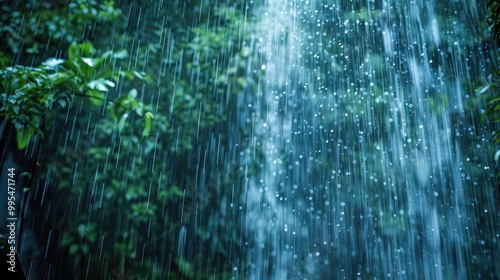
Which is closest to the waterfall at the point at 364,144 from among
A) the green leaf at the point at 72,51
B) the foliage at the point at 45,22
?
the foliage at the point at 45,22

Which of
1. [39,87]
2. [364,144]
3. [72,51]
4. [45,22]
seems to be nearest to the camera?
[39,87]

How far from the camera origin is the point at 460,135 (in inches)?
195

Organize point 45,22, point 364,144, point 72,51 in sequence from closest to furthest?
point 72,51
point 45,22
point 364,144

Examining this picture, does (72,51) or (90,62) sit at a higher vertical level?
(72,51)

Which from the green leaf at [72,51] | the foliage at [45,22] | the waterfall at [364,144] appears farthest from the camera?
the waterfall at [364,144]

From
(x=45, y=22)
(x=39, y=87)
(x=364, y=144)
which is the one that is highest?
(x=45, y=22)

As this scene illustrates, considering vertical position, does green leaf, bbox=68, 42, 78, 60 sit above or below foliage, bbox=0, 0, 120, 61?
below

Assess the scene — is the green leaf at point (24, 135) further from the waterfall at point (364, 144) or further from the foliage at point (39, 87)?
the waterfall at point (364, 144)

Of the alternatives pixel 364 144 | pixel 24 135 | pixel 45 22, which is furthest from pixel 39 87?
pixel 364 144

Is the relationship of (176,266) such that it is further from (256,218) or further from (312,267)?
A: (312,267)

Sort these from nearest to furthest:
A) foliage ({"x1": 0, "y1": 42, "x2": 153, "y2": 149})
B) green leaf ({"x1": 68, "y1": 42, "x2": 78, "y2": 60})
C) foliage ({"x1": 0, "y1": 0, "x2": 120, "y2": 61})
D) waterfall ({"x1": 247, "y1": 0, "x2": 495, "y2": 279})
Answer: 1. foliage ({"x1": 0, "y1": 42, "x2": 153, "y2": 149})
2. green leaf ({"x1": 68, "y1": 42, "x2": 78, "y2": 60})
3. foliage ({"x1": 0, "y1": 0, "x2": 120, "y2": 61})
4. waterfall ({"x1": 247, "y1": 0, "x2": 495, "y2": 279})

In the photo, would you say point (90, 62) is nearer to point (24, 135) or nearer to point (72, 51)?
point (72, 51)

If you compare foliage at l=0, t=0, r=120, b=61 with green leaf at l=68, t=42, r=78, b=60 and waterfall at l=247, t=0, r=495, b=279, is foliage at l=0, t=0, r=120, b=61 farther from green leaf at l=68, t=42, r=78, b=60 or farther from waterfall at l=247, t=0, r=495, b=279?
waterfall at l=247, t=0, r=495, b=279

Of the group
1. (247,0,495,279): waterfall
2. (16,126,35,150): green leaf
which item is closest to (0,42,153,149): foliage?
(16,126,35,150): green leaf
